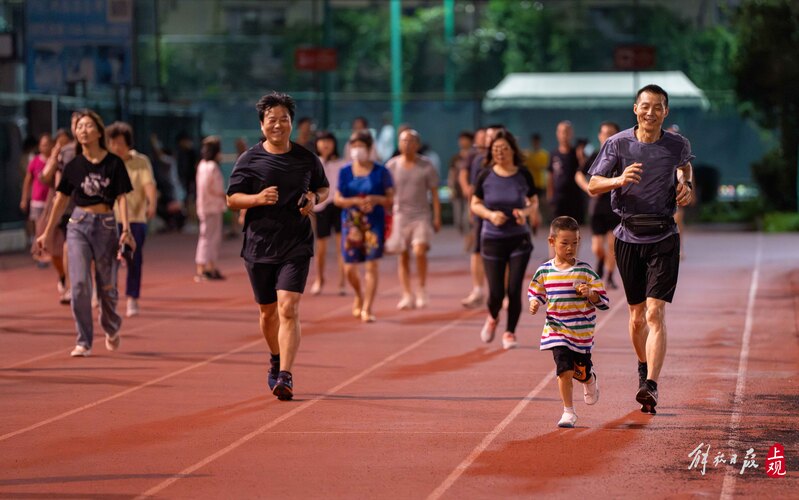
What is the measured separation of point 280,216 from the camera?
442 inches

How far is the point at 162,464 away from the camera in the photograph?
891cm

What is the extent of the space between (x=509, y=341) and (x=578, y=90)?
28.3 m

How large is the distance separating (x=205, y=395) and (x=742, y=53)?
2482cm

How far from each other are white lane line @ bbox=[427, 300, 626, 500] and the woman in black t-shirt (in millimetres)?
3894

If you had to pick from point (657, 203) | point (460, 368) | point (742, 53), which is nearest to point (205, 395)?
point (460, 368)

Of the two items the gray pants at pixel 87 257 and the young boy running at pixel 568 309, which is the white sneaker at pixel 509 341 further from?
the young boy running at pixel 568 309

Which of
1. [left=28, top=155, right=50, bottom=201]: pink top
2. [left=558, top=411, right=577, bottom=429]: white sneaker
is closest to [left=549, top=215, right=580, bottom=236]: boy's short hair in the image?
[left=558, top=411, right=577, bottom=429]: white sneaker

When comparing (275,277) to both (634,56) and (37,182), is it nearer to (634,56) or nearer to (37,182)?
(37,182)

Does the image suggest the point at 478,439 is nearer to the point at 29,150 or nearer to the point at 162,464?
the point at 162,464

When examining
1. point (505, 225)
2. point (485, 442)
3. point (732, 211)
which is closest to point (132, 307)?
point (505, 225)

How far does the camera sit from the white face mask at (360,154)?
16.4 meters

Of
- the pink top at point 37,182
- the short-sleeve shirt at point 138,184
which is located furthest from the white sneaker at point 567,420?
the pink top at point 37,182

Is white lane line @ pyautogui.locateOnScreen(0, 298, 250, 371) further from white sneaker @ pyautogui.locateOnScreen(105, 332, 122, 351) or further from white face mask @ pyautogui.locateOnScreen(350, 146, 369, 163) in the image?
white face mask @ pyautogui.locateOnScreen(350, 146, 369, 163)

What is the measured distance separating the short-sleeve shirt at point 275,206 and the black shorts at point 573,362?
2120 mm
